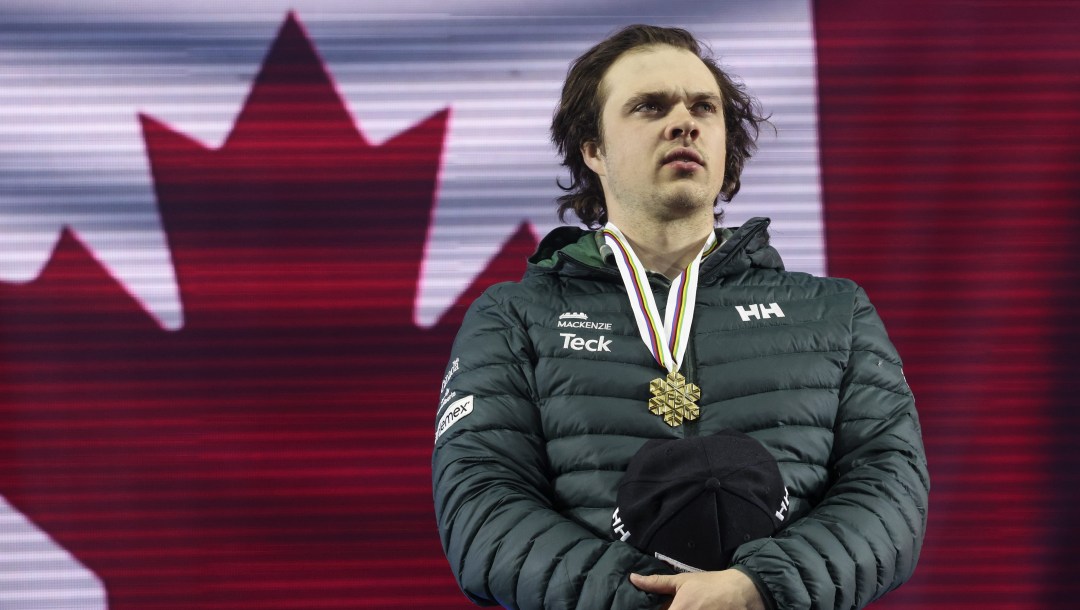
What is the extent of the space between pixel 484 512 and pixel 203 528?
3.88 feet

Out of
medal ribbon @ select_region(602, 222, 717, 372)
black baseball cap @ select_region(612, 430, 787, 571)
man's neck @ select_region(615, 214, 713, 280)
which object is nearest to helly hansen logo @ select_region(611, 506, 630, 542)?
black baseball cap @ select_region(612, 430, 787, 571)

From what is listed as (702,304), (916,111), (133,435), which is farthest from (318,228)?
(916,111)

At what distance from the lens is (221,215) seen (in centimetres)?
249

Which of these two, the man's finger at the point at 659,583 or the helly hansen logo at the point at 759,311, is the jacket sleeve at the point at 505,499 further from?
the helly hansen logo at the point at 759,311

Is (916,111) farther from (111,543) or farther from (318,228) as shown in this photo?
(111,543)

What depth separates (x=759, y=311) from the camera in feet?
5.89

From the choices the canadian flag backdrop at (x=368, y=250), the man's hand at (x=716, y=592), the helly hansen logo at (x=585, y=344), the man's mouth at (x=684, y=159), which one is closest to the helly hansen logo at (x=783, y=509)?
the man's hand at (x=716, y=592)

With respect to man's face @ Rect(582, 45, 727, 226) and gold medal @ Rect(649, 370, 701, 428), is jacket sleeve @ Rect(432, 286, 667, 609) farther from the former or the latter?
man's face @ Rect(582, 45, 727, 226)

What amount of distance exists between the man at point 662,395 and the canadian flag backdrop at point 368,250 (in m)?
0.59

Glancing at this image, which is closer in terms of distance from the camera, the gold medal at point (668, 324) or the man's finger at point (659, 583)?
the man's finger at point (659, 583)

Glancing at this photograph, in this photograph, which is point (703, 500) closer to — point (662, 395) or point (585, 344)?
point (662, 395)

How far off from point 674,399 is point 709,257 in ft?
1.01

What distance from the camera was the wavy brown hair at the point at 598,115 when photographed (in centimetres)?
211

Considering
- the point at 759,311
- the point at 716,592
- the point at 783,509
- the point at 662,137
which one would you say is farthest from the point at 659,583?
the point at 662,137
